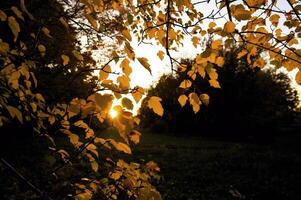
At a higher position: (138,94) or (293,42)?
(293,42)

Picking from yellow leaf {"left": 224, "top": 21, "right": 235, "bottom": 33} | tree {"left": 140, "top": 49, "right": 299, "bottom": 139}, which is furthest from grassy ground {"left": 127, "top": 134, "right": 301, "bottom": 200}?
tree {"left": 140, "top": 49, "right": 299, "bottom": 139}

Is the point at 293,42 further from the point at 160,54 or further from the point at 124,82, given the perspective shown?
the point at 124,82

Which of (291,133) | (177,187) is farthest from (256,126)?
(177,187)

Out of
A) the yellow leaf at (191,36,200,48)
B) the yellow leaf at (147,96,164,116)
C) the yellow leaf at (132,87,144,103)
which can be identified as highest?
the yellow leaf at (191,36,200,48)

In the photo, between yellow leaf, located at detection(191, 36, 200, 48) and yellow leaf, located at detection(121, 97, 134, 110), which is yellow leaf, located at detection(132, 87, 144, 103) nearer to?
yellow leaf, located at detection(121, 97, 134, 110)

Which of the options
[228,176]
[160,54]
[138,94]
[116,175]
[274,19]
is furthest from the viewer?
[228,176]

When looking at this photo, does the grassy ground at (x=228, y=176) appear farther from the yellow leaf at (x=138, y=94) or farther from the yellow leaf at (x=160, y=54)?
the yellow leaf at (x=138, y=94)

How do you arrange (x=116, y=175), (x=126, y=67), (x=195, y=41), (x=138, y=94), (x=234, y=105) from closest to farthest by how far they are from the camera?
(x=126, y=67)
(x=138, y=94)
(x=116, y=175)
(x=195, y=41)
(x=234, y=105)

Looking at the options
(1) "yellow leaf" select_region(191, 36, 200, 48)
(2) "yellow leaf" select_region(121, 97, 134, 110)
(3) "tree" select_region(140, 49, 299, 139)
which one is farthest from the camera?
(3) "tree" select_region(140, 49, 299, 139)

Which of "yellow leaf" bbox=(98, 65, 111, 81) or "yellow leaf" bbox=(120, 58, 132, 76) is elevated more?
"yellow leaf" bbox=(120, 58, 132, 76)

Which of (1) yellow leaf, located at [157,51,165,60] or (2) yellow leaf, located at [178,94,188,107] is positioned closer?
(2) yellow leaf, located at [178,94,188,107]

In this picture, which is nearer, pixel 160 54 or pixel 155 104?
pixel 155 104

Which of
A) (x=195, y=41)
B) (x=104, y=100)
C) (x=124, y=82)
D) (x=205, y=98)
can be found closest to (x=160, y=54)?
(x=195, y=41)

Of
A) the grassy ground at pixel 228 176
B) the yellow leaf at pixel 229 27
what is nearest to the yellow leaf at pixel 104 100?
the yellow leaf at pixel 229 27
